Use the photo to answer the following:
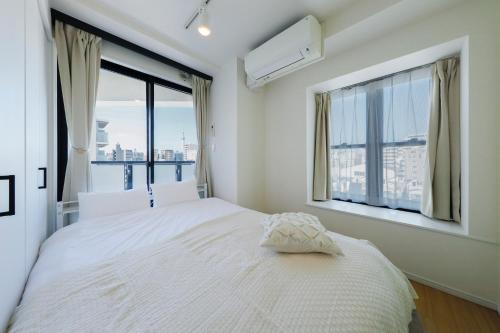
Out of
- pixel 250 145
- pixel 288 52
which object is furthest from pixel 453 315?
pixel 288 52

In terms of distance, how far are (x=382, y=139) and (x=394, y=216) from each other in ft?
2.91

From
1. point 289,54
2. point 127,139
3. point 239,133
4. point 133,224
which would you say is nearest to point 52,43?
point 127,139

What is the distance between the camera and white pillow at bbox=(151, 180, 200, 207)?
2.09 m

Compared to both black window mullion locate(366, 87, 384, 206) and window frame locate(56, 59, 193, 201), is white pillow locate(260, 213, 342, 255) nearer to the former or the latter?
black window mullion locate(366, 87, 384, 206)

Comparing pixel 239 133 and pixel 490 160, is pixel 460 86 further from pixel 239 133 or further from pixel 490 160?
pixel 239 133

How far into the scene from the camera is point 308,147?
243 centimetres

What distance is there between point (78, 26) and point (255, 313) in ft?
8.95

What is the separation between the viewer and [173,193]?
2.19m

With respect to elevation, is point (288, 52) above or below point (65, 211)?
above

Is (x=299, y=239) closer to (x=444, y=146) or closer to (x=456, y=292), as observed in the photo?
(x=456, y=292)

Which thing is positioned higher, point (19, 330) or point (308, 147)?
point (308, 147)

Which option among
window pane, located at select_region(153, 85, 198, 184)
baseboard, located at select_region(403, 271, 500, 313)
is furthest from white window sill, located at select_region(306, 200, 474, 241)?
window pane, located at select_region(153, 85, 198, 184)

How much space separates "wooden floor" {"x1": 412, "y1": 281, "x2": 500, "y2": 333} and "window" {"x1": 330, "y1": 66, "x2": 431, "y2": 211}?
2.74 feet

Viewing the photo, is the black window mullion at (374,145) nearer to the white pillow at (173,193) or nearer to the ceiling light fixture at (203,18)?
the ceiling light fixture at (203,18)
